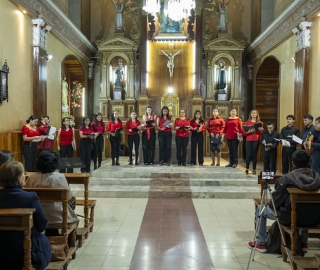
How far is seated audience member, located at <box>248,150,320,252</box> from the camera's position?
3619mm

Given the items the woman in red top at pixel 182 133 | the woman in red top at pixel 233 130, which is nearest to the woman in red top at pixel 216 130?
the woman in red top at pixel 233 130

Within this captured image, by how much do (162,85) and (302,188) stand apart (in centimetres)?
1001

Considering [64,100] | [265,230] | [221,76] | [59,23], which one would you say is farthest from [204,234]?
[221,76]

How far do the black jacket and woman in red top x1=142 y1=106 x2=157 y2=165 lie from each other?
5176 mm

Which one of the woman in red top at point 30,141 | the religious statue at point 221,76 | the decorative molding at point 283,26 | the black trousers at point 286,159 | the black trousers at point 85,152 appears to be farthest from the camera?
the religious statue at point 221,76

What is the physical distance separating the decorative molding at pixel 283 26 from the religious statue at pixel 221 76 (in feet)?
3.70

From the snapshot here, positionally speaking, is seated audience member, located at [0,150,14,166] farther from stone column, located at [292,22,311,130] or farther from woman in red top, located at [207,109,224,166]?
stone column, located at [292,22,311,130]

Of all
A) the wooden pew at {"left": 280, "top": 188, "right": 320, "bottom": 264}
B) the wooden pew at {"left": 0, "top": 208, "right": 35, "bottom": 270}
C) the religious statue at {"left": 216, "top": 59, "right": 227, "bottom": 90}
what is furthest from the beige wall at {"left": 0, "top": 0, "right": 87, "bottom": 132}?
the religious statue at {"left": 216, "top": 59, "right": 227, "bottom": 90}

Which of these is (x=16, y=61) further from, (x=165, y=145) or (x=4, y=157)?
(x=4, y=157)

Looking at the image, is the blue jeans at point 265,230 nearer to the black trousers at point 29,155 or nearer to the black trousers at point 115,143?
the black trousers at point 29,155

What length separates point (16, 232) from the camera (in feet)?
8.81

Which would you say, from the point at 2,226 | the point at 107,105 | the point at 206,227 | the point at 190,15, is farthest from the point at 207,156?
the point at 2,226

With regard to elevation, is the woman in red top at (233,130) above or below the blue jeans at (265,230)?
above

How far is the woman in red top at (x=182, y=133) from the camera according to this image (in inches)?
344
